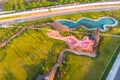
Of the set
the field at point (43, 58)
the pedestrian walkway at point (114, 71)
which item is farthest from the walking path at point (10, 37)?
the pedestrian walkway at point (114, 71)

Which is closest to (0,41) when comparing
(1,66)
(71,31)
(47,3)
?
(1,66)

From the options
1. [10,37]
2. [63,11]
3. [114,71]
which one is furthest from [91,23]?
[10,37]

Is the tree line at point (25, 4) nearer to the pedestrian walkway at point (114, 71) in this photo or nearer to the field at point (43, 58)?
the field at point (43, 58)

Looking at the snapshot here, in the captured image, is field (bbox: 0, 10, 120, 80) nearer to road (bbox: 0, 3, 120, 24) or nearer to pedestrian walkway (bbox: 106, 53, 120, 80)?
pedestrian walkway (bbox: 106, 53, 120, 80)

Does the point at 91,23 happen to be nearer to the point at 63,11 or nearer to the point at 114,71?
the point at 63,11

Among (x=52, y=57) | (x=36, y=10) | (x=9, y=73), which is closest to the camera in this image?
(x=9, y=73)

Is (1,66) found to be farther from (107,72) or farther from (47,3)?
(47,3)

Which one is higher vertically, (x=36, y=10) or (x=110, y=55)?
(x=36, y=10)
